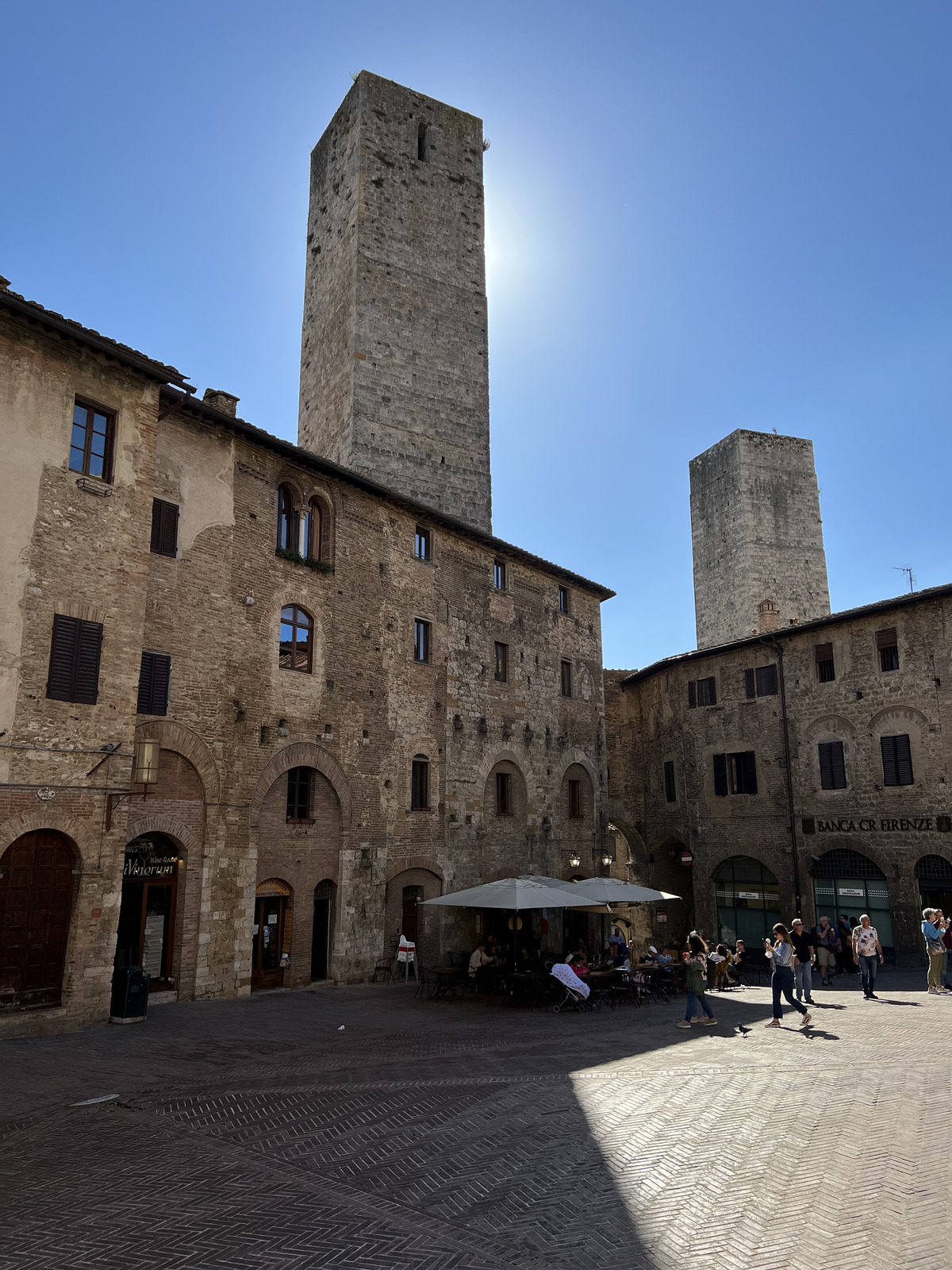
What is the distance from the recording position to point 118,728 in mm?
14609

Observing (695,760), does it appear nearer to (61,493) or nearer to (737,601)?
(737,601)

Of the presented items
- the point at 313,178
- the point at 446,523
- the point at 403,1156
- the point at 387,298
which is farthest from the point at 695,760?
the point at 313,178

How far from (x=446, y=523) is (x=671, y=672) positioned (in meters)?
12.5

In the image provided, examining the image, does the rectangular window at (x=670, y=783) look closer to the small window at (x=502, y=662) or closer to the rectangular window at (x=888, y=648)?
the rectangular window at (x=888, y=648)

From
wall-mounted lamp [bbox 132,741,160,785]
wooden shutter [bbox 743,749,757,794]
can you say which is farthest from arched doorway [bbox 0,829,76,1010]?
wooden shutter [bbox 743,749,757,794]

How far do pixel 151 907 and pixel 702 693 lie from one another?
2106 centimetres

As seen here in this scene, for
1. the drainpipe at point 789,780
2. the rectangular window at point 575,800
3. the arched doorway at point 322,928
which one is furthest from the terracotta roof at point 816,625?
the arched doorway at point 322,928

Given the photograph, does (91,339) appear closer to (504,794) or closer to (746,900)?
(504,794)

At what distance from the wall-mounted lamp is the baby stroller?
8.11 m

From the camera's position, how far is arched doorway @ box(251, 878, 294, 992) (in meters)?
18.1

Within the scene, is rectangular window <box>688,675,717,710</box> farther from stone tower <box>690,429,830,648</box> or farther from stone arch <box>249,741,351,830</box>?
stone arch <box>249,741,351,830</box>

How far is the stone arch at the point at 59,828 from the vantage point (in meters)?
13.0

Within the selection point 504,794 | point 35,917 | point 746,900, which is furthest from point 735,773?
point 35,917

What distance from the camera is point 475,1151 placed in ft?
25.9
